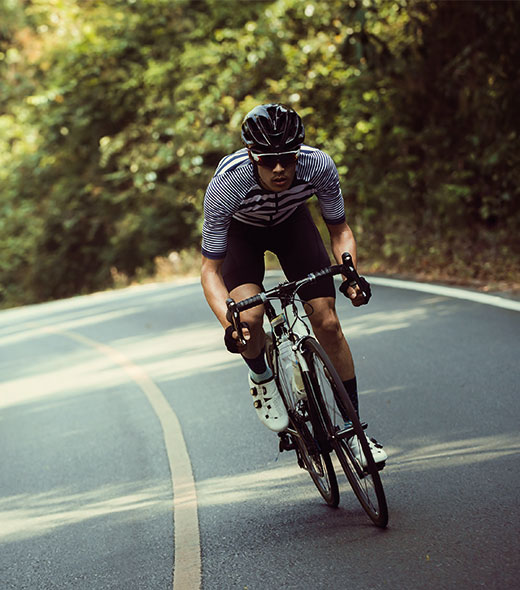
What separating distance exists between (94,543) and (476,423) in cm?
256

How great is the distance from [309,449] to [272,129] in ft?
5.63

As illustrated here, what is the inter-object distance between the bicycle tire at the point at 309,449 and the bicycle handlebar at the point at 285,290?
0.66 m

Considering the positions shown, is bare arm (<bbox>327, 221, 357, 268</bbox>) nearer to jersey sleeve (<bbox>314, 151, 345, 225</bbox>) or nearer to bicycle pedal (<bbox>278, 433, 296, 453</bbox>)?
jersey sleeve (<bbox>314, 151, 345, 225</bbox>)

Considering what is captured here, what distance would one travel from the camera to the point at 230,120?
23.8m

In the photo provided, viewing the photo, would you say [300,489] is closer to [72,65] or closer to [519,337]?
[519,337]

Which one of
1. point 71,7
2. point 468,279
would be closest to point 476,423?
point 468,279

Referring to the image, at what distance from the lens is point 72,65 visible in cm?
2731

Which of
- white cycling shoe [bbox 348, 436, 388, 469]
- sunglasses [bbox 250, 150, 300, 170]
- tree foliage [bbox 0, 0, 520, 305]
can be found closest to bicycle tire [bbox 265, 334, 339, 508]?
white cycling shoe [bbox 348, 436, 388, 469]

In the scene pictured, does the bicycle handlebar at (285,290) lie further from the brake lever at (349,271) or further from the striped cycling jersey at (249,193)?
the striped cycling jersey at (249,193)

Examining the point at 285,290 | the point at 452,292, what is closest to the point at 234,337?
the point at 285,290

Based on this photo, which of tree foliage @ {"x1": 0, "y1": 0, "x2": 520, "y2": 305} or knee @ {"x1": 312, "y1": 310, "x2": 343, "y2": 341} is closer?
knee @ {"x1": 312, "y1": 310, "x2": 343, "y2": 341}

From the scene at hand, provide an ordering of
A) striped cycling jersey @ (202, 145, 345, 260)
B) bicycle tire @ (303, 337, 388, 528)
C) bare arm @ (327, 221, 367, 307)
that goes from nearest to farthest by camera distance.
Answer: bicycle tire @ (303, 337, 388, 528) → striped cycling jersey @ (202, 145, 345, 260) → bare arm @ (327, 221, 367, 307)

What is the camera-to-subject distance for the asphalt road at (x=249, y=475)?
4102 mm

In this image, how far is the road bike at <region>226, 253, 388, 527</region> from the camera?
4293mm
